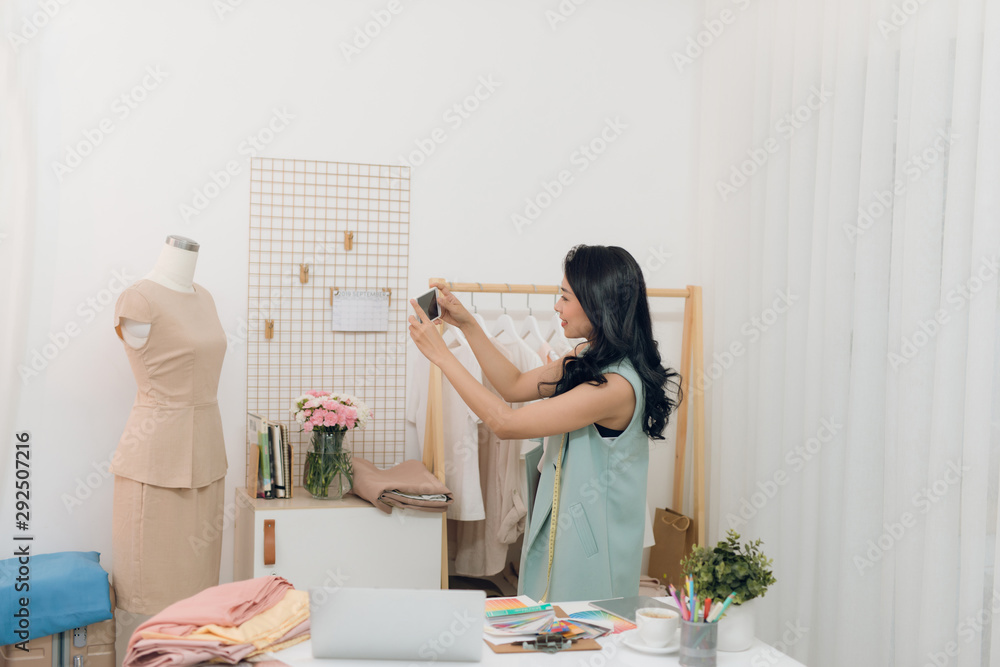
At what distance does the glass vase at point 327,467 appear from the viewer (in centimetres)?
298

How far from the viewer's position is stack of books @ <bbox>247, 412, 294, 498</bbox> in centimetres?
300

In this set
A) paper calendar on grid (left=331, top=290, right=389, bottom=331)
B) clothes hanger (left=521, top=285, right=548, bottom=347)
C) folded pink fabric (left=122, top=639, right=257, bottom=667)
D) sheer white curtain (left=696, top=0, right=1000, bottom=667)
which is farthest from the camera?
paper calendar on grid (left=331, top=290, right=389, bottom=331)

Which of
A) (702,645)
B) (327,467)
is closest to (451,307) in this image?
(327,467)

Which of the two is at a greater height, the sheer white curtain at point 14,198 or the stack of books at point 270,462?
the sheer white curtain at point 14,198

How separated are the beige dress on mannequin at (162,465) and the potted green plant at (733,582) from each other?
1.77 m

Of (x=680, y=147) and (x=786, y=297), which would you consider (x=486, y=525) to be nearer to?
(x=786, y=297)

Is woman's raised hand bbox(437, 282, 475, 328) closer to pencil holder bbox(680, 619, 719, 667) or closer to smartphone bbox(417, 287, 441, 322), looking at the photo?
smartphone bbox(417, 287, 441, 322)

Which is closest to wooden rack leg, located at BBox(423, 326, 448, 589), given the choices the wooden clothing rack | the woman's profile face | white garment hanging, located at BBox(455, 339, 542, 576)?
the wooden clothing rack

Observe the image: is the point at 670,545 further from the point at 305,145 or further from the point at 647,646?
the point at 305,145

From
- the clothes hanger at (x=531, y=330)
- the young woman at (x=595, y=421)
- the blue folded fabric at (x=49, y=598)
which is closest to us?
the young woman at (x=595, y=421)

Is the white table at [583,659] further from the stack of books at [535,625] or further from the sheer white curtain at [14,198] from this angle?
the sheer white curtain at [14,198]

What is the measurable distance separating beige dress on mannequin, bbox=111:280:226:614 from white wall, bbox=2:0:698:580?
0.46m

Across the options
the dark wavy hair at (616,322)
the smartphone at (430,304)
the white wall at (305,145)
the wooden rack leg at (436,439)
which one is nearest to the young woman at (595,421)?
the dark wavy hair at (616,322)

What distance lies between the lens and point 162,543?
2.70 metres
